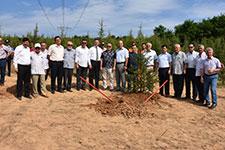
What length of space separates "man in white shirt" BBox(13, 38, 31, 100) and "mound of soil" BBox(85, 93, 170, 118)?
2.22 meters

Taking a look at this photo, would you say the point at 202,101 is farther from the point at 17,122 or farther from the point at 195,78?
the point at 17,122

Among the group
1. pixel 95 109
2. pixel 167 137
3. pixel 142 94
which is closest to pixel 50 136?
pixel 95 109

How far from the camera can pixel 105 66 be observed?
12250mm

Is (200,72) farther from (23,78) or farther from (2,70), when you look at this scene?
(2,70)

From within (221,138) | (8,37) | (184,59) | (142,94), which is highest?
(8,37)

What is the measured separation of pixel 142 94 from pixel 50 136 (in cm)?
388

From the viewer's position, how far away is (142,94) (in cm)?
1080

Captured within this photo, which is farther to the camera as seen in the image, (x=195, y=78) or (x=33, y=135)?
(x=195, y=78)

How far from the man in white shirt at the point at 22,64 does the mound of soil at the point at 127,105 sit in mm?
2216

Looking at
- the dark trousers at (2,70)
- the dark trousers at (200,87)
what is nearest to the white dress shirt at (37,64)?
the dark trousers at (2,70)

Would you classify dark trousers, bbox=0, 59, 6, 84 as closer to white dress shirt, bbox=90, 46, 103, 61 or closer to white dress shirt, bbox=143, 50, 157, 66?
white dress shirt, bbox=90, 46, 103, 61

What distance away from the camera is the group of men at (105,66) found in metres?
10.5

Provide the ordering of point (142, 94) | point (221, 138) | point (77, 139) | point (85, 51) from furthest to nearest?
point (85, 51), point (142, 94), point (221, 138), point (77, 139)

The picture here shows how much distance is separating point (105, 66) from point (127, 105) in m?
2.82
